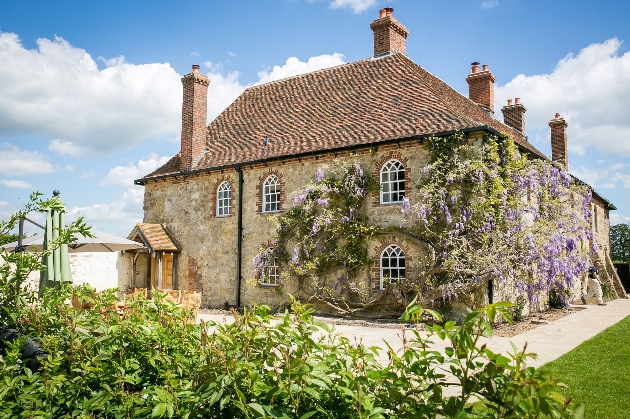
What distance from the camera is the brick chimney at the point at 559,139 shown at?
23.5 meters

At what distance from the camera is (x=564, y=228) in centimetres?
1523

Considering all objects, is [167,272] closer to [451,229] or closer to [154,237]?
[154,237]

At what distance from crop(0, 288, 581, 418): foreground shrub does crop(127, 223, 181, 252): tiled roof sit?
1496cm

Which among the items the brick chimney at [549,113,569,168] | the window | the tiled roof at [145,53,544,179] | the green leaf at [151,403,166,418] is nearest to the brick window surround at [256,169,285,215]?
the tiled roof at [145,53,544,179]

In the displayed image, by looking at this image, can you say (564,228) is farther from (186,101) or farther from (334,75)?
(186,101)

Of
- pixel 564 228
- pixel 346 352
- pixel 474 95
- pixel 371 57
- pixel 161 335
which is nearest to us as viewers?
pixel 346 352

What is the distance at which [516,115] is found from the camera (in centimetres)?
2312

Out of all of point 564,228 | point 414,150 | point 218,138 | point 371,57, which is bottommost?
point 564,228

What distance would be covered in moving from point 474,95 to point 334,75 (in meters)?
6.55

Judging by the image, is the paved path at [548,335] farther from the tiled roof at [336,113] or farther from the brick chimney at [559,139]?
the brick chimney at [559,139]

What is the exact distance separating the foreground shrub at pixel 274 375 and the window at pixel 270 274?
12.5 meters

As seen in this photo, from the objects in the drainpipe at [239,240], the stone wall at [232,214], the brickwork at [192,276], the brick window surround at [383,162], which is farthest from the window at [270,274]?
the brick window surround at [383,162]

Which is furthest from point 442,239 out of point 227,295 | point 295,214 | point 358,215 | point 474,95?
point 474,95

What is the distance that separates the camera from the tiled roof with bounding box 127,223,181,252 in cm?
1827
